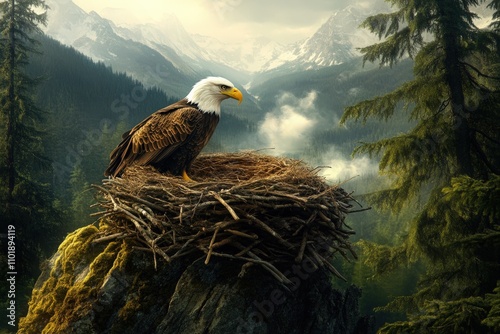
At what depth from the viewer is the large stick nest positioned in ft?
11.3

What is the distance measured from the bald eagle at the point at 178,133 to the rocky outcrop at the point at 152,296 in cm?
122

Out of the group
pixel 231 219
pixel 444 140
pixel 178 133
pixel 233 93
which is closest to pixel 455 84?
pixel 444 140

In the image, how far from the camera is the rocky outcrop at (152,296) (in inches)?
142

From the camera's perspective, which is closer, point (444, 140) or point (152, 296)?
point (152, 296)

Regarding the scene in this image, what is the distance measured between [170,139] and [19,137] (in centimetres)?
1279

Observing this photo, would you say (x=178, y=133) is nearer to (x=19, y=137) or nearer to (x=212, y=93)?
(x=212, y=93)

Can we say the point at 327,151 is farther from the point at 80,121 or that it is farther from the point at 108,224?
the point at 108,224

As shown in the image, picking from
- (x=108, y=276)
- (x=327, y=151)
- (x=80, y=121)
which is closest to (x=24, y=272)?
(x=108, y=276)

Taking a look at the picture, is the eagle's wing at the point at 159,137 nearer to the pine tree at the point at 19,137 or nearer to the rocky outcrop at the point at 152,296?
the rocky outcrop at the point at 152,296

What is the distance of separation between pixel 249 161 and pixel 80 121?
65022 millimetres

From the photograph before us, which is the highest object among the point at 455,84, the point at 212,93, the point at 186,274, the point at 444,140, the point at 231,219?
the point at 455,84

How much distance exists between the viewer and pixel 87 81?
74.0 metres

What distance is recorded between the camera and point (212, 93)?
4945mm

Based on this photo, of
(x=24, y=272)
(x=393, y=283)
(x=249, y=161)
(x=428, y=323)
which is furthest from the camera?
(x=393, y=283)
